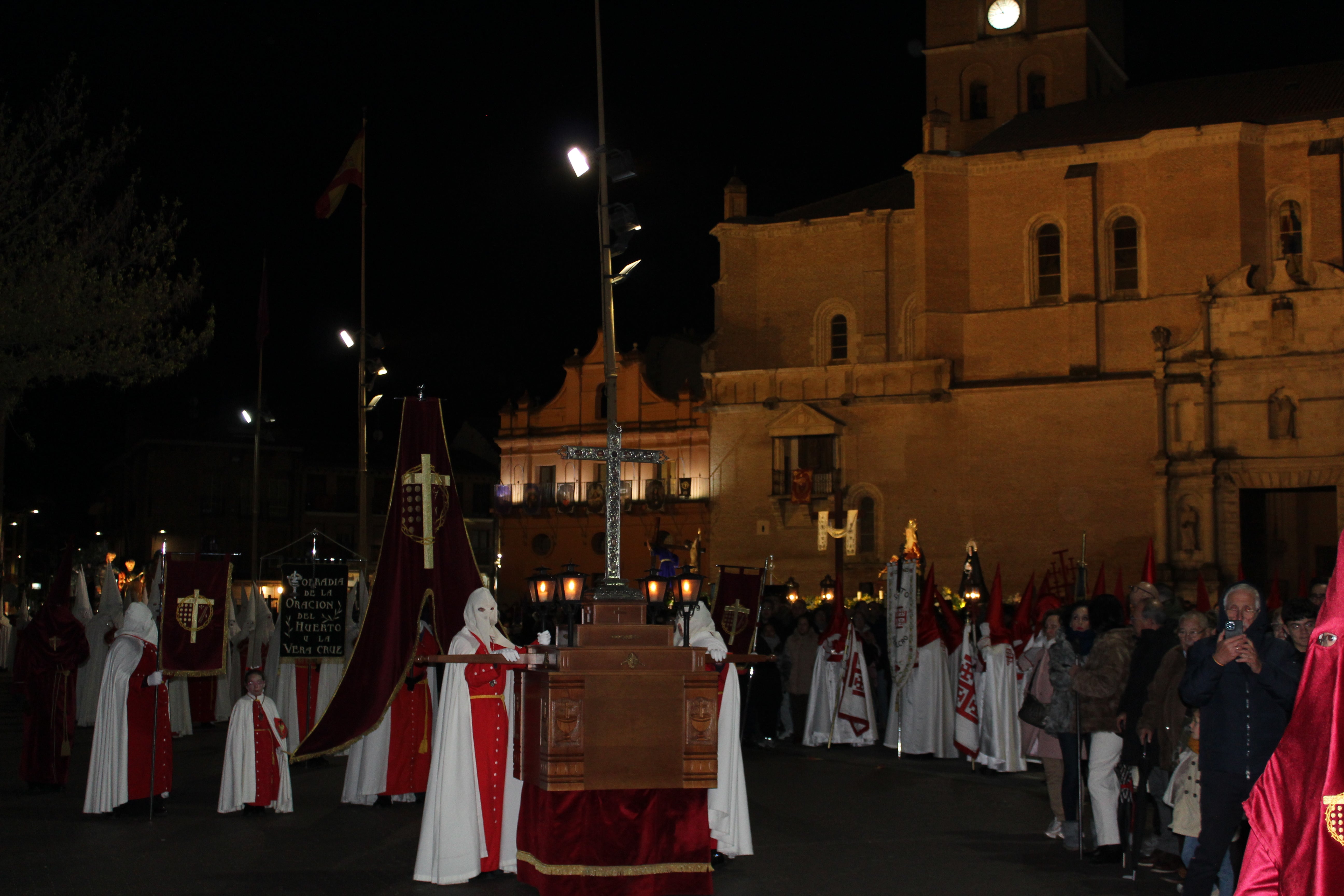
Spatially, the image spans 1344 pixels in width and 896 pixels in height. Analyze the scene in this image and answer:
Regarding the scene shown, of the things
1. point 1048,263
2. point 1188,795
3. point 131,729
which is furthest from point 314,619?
point 1048,263

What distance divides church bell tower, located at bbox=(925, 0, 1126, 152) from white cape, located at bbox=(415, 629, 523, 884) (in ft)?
128

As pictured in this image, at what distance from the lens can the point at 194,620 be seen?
1288 centimetres

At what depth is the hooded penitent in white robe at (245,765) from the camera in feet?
37.6

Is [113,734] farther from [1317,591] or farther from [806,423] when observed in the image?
[806,423]

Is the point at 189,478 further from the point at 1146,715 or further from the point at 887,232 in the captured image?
the point at 1146,715

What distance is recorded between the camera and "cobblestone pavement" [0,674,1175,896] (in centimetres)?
862

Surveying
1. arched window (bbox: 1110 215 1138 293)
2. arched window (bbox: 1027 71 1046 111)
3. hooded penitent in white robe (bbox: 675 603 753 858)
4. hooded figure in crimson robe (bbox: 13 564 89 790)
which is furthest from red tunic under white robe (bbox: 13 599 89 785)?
arched window (bbox: 1027 71 1046 111)

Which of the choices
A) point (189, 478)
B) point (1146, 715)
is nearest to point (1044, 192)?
point (1146, 715)

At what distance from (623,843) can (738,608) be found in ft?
23.5

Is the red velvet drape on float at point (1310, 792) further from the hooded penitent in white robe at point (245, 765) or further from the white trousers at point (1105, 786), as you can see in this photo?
the hooded penitent in white robe at point (245, 765)

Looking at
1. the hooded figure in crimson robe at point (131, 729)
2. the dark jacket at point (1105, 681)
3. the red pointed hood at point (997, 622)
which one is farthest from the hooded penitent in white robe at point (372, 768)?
the red pointed hood at point (997, 622)

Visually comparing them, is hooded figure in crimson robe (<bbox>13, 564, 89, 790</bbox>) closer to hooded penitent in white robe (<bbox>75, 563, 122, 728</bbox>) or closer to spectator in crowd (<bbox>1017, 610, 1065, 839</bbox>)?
hooded penitent in white robe (<bbox>75, 563, 122, 728</bbox>)

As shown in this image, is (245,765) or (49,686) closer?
(245,765)

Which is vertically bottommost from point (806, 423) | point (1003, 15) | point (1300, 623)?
point (1300, 623)
